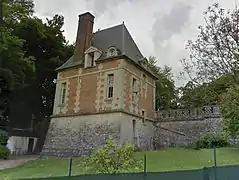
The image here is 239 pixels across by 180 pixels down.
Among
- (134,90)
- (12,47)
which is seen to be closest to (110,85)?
(134,90)

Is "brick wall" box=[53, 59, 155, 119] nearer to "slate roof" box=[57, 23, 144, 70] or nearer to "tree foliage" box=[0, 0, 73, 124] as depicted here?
"slate roof" box=[57, 23, 144, 70]

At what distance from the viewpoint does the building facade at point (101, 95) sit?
19859 millimetres

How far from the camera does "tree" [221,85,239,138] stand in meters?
16.5

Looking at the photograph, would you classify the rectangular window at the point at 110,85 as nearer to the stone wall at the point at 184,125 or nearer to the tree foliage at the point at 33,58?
the stone wall at the point at 184,125

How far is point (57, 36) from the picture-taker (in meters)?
30.8

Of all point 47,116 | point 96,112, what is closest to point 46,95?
point 47,116

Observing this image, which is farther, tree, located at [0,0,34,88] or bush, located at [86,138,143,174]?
tree, located at [0,0,34,88]

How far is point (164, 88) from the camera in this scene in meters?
38.6

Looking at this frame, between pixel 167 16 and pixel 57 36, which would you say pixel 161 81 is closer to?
pixel 57 36

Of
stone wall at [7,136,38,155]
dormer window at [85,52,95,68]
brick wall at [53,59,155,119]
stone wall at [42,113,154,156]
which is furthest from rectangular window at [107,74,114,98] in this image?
stone wall at [7,136,38,155]

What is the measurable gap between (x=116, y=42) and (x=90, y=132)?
7.30 m

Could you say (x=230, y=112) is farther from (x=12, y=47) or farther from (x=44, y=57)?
(x=44, y=57)

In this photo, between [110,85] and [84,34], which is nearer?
[110,85]

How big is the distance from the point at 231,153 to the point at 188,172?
979 centimetres
